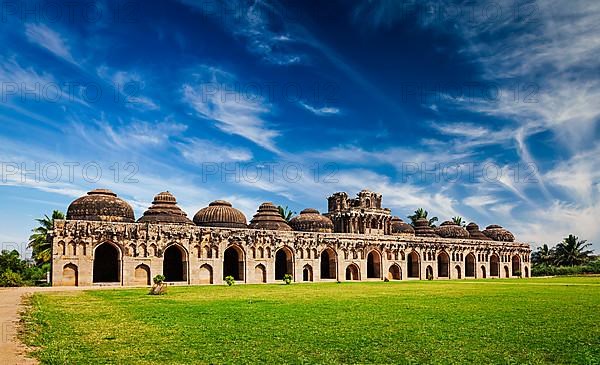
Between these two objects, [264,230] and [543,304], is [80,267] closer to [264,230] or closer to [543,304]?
[264,230]

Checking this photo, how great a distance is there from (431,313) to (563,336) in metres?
6.17

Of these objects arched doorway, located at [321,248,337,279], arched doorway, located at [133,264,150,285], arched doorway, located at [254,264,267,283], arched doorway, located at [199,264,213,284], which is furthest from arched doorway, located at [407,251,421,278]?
arched doorway, located at [133,264,150,285]

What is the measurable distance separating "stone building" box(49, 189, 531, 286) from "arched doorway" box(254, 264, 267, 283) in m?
0.11

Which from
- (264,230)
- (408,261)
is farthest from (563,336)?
(408,261)

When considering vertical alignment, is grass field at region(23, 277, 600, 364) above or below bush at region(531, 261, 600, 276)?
above

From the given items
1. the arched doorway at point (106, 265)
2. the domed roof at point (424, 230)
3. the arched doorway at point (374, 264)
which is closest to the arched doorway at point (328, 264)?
the arched doorway at point (374, 264)

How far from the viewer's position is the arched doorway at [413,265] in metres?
72.0

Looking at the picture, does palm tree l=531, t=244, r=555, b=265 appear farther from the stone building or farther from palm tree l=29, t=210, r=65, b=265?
palm tree l=29, t=210, r=65, b=265

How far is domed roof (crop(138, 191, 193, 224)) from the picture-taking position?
178ft

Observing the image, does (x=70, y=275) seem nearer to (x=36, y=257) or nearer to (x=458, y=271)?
(x=36, y=257)

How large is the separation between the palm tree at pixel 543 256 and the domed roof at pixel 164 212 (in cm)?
7256

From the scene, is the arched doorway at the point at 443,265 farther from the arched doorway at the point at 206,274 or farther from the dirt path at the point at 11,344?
the dirt path at the point at 11,344

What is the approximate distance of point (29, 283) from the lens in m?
47.2

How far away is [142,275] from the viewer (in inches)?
1957
